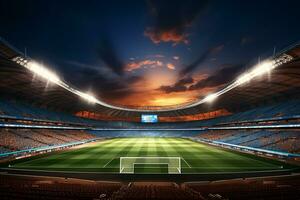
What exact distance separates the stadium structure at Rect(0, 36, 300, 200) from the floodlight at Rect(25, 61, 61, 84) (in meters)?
0.10

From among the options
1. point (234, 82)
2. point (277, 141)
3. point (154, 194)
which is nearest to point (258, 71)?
point (234, 82)

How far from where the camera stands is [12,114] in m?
33.1

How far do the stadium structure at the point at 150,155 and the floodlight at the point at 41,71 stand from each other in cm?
10

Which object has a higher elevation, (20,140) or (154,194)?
(20,140)

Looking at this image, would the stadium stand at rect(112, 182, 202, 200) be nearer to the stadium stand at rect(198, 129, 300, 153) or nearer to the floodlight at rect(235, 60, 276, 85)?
the floodlight at rect(235, 60, 276, 85)

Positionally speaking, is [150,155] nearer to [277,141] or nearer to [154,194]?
[277,141]

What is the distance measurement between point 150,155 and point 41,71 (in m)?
18.4

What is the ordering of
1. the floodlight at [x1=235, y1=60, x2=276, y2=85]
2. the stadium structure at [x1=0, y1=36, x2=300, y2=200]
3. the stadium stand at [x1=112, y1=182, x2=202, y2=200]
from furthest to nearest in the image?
1. the floodlight at [x1=235, y1=60, x2=276, y2=85]
2. the stadium structure at [x1=0, y1=36, x2=300, y2=200]
3. the stadium stand at [x1=112, y1=182, x2=202, y2=200]

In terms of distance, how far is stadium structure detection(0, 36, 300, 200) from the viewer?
1120 centimetres

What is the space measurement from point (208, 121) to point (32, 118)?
176 feet

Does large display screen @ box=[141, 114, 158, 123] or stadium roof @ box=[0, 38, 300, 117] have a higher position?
stadium roof @ box=[0, 38, 300, 117]

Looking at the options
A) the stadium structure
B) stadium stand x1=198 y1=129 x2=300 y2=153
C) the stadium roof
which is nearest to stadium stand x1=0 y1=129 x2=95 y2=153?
the stadium structure

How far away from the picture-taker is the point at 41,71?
25859 mm

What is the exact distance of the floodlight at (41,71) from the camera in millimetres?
23417
